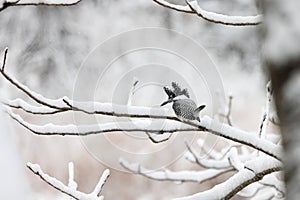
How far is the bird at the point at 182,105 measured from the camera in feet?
1.63

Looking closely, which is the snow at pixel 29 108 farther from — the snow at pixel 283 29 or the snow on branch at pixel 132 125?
the snow at pixel 283 29

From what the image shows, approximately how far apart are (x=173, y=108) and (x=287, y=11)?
387 millimetres

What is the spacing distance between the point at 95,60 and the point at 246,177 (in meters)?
2.15

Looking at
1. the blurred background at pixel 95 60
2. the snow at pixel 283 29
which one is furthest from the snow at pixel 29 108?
the blurred background at pixel 95 60

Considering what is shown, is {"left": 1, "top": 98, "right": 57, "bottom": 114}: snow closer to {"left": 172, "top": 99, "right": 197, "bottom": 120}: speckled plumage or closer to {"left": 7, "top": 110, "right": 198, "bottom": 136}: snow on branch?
{"left": 7, "top": 110, "right": 198, "bottom": 136}: snow on branch

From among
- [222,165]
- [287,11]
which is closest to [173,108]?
[287,11]

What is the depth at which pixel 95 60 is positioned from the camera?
263 centimetres

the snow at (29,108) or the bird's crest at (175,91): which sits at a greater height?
the bird's crest at (175,91)

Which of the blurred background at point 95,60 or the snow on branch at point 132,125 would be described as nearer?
the snow on branch at point 132,125

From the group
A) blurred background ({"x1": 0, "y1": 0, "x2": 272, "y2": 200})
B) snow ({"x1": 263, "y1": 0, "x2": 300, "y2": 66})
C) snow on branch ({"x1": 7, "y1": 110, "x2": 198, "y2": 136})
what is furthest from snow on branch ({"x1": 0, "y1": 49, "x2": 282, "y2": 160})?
blurred background ({"x1": 0, "y1": 0, "x2": 272, "y2": 200})

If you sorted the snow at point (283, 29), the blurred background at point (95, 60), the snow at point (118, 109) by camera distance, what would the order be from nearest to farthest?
1. the snow at point (283, 29)
2. the snow at point (118, 109)
3. the blurred background at point (95, 60)

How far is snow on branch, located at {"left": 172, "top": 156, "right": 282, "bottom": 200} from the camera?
52cm

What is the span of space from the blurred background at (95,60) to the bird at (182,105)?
190cm

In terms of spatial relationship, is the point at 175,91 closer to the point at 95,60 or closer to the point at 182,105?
the point at 182,105
